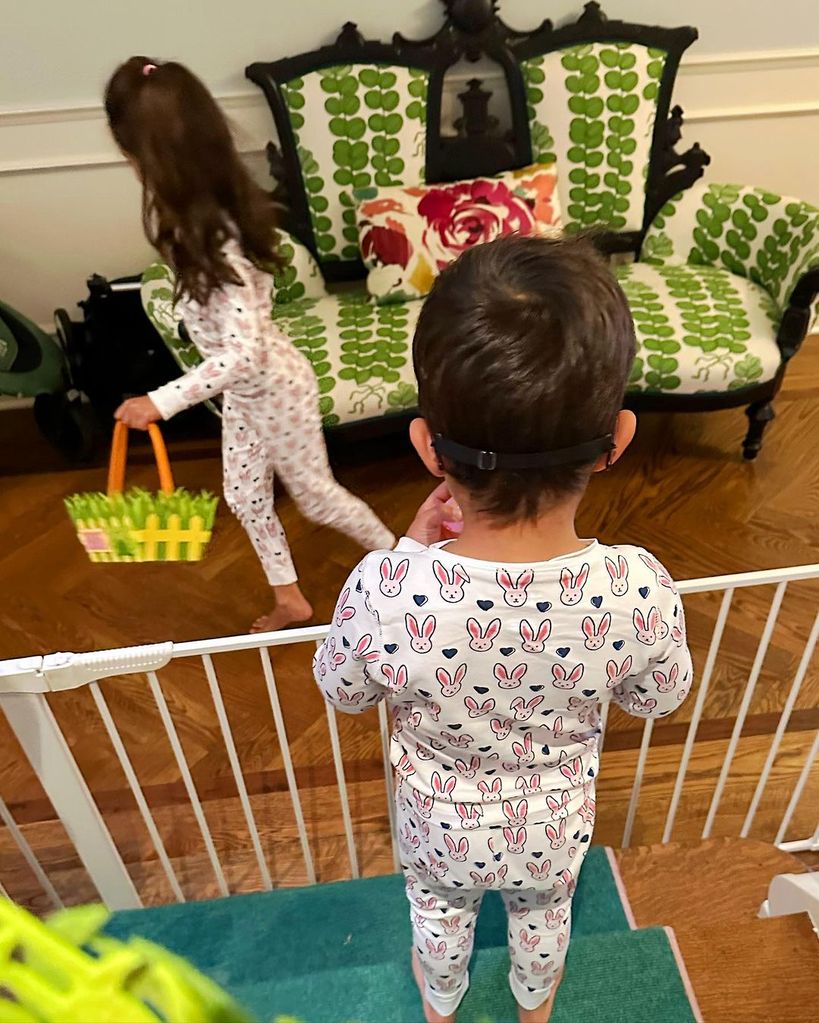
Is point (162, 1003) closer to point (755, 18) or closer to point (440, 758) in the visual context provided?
point (440, 758)

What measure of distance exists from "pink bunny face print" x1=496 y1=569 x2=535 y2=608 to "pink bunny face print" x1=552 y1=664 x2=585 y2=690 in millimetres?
84

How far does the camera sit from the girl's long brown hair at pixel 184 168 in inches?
55.9

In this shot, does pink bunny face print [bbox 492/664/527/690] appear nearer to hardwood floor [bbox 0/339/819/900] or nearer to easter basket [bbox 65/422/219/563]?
easter basket [bbox 65/422/219/563]

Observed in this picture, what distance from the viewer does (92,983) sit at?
29cm

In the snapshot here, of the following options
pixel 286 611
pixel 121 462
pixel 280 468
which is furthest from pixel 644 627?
pixel 286 611

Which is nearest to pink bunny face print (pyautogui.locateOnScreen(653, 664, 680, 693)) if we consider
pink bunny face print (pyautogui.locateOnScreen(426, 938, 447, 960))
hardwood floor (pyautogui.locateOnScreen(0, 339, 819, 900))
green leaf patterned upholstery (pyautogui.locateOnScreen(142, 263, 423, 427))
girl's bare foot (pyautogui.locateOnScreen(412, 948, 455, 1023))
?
pink bunny face print (pyautogui.locateOnScreen(426, 938, 447, 960))

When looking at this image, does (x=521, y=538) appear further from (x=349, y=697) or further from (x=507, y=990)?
(x=507, y=990)

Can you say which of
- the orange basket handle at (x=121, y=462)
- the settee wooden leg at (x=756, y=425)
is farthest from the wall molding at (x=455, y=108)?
the orange basket handle at (x=121, y=462)

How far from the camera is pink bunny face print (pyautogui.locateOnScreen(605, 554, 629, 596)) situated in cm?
79

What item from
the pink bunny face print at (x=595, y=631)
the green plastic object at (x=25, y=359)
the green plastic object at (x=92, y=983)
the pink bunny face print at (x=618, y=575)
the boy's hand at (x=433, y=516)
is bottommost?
the green plastic object at (x=25, y=359)

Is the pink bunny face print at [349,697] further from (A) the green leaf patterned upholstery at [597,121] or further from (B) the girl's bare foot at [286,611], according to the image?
(A) the green leaf patterned upholstery at [597,121]

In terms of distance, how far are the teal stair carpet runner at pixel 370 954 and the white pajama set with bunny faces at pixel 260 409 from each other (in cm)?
75

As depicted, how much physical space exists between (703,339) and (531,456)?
181 centimetres

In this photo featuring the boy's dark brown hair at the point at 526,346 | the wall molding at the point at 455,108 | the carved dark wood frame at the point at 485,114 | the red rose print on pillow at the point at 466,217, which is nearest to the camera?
the boy's dark brown hair at the point at 526,346
